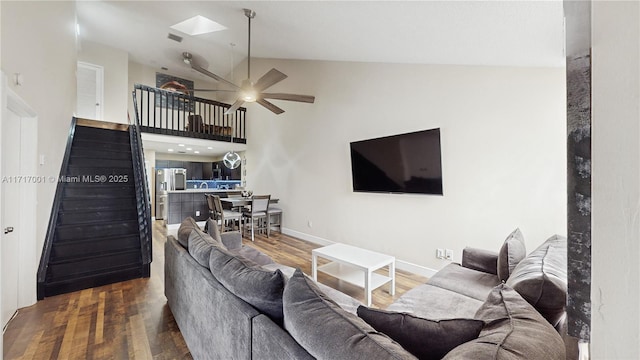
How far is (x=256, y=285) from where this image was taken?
4.19 ft

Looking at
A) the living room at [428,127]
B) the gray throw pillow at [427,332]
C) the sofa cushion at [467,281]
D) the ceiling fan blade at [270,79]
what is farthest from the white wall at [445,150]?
the gray throw pillow at [427,332]

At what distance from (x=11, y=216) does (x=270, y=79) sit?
2928 mm

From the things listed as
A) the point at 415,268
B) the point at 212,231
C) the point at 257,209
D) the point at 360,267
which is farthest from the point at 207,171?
the point at 360,267

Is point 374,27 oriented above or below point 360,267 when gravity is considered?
above

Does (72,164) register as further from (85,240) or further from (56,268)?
(56,268)

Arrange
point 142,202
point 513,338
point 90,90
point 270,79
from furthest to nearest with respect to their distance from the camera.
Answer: point 90,90 < point 142,202 < point 270,79 < point 513,338

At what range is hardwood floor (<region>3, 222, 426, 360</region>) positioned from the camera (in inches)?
78.5

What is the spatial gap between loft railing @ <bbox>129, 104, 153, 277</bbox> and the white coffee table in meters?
2.26

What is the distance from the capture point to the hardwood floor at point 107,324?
78.5 inches

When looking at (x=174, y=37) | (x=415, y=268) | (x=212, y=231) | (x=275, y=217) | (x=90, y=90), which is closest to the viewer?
(x=212, y=231)

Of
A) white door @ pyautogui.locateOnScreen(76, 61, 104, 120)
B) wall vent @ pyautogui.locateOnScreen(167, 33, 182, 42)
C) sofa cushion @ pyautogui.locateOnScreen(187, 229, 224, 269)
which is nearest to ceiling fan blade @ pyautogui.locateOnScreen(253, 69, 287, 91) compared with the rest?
sofa cushion @ pyautogui.locateOnScreen(187, 229, 224, 269)

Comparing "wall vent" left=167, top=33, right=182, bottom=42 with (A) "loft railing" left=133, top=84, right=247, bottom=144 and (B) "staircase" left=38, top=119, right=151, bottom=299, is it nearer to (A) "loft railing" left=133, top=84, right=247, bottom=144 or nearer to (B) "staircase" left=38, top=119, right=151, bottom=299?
(A) "loft railing" left=133, top=84, right=247, bottom=144
